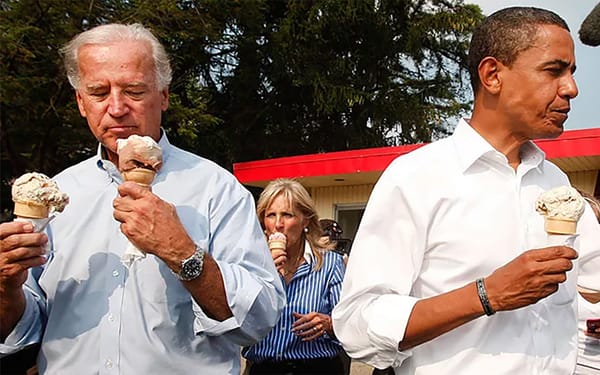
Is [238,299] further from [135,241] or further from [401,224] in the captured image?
[401,224]

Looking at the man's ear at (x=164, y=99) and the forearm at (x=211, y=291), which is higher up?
the man's ear at (x=164, y=99)

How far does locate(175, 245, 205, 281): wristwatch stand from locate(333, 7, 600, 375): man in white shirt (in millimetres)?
498

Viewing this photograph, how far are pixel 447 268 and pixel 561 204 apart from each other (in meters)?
0.40

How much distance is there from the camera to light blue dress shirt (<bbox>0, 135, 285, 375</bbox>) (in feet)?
7.27

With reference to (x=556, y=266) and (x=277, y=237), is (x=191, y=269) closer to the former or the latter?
(x=556, y=266)

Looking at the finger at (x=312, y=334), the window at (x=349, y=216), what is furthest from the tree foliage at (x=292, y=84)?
the finger at (x=312, y=334)

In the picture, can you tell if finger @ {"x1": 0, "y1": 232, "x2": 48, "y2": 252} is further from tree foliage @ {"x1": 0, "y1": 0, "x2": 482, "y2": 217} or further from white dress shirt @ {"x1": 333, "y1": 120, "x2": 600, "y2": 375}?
tree foliage @ {"x1": 0, "y1": 0, "x2": 482, "y2": 217}

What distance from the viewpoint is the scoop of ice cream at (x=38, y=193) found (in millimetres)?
2131

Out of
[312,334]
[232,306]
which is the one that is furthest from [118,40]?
[312,334]

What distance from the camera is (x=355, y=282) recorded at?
6.97 feet

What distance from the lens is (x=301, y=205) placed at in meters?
4.81

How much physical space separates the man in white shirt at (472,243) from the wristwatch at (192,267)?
19.6 inches

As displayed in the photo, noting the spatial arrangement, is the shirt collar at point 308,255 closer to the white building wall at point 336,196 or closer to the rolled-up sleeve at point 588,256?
the rolled-up sleeve at point 588,256

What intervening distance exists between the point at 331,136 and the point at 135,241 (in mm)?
22152
